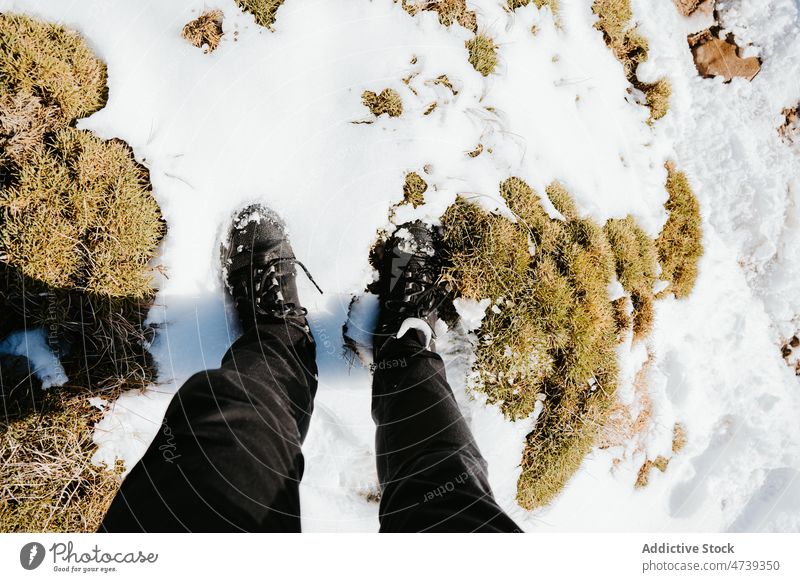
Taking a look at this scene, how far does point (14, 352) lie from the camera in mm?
2555

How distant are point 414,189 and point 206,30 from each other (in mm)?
1616

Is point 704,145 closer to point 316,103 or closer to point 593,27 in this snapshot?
point 593,27

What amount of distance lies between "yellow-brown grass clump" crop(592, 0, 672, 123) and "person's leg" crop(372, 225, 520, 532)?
1998mm

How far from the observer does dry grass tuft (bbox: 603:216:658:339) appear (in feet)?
9.99

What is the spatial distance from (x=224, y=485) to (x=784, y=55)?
4.78 metres

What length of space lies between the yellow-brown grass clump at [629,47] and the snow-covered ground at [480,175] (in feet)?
0.26

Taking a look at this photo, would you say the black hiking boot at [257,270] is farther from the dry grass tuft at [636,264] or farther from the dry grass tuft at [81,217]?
the dry grass tuft at [636,264]

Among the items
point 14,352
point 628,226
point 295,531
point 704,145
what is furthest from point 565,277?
point 14,352

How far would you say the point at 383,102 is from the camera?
277 centimetres

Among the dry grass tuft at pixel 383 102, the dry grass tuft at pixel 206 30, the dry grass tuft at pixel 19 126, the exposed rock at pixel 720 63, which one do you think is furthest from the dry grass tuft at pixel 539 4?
the dry grass tuft at pixel 19 126

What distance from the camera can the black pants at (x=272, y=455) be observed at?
6.54 feet

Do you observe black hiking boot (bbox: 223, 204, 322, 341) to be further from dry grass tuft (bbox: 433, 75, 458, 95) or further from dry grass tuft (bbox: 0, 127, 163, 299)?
dry grass tuft (bbox: 433, 75, 458, 95)

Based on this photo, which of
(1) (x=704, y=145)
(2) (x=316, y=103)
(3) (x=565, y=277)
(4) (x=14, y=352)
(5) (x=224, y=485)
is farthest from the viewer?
(1) (x=704, y=145)

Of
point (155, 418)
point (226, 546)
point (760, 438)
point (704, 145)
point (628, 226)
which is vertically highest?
point (704, 145)
